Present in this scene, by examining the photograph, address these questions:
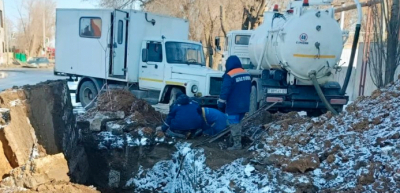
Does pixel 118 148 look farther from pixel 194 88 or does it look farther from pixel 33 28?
pixel 33 28

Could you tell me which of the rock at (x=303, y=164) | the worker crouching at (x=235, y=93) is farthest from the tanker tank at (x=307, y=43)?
the rock at (x=303, y=164)

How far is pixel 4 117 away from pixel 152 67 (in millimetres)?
6191

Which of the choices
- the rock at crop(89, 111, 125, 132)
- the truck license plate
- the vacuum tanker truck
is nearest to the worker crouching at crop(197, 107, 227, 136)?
the vacuum tanker truck

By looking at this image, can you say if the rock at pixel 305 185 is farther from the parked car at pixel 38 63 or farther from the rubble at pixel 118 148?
the parked car at pixel 38 63

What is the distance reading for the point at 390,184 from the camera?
3.86 meters

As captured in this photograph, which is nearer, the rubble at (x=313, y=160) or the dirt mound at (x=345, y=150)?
the dirt mound at (x=345, y=150)

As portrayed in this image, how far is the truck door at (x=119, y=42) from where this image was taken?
36.1ft

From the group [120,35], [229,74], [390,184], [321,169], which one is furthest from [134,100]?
[390,184]

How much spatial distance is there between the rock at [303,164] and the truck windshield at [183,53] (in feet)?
20.4

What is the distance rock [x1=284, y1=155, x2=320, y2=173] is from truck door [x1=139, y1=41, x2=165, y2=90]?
622cm

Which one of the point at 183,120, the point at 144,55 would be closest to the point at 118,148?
the point at 183,120

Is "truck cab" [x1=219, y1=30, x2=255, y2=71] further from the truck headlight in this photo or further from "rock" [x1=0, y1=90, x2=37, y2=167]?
"rock" [x1=0, y1=90, x2=37, y2=167]

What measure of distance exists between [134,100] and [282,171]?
16.5 ft

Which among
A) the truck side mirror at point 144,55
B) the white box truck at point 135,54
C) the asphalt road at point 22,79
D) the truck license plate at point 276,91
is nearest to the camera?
the truck license plate at point 276,91
